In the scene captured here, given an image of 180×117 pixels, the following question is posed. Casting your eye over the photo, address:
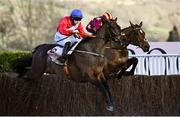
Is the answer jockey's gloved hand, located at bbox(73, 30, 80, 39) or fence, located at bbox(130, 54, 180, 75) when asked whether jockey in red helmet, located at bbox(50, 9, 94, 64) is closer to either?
jockey's gloved hand, located at bbox(73, 30, 80, 39)

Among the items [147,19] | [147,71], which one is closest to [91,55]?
[147,71]

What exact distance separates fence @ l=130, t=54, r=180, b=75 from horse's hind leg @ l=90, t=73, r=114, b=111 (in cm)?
384

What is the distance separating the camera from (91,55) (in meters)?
11.8

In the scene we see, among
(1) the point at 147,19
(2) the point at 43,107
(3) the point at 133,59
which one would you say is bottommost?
(2) the point at 43,107

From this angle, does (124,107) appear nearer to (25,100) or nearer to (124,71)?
(124,71)

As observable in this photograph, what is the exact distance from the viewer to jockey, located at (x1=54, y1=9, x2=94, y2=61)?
472 inches

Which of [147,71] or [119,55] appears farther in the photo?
[147,71]

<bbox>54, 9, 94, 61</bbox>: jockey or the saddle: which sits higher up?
<bbox>54, 9, 94, 61</bbox>: jockey

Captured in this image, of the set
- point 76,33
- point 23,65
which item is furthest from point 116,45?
point 23,65

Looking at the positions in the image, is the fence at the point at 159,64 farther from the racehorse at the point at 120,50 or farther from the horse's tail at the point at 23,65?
the horse's tail at the point at 23,65

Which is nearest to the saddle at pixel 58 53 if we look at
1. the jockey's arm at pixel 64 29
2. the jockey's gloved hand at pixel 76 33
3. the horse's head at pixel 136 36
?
the jockey's gloved hand at pixel 76 33

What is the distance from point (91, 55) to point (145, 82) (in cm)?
111

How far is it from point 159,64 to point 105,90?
13.4 ft

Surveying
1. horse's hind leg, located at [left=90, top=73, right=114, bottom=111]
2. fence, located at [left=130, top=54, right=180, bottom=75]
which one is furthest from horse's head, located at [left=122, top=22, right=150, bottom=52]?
fence, located at [left=130, top=54, right=180, bottom=75]
